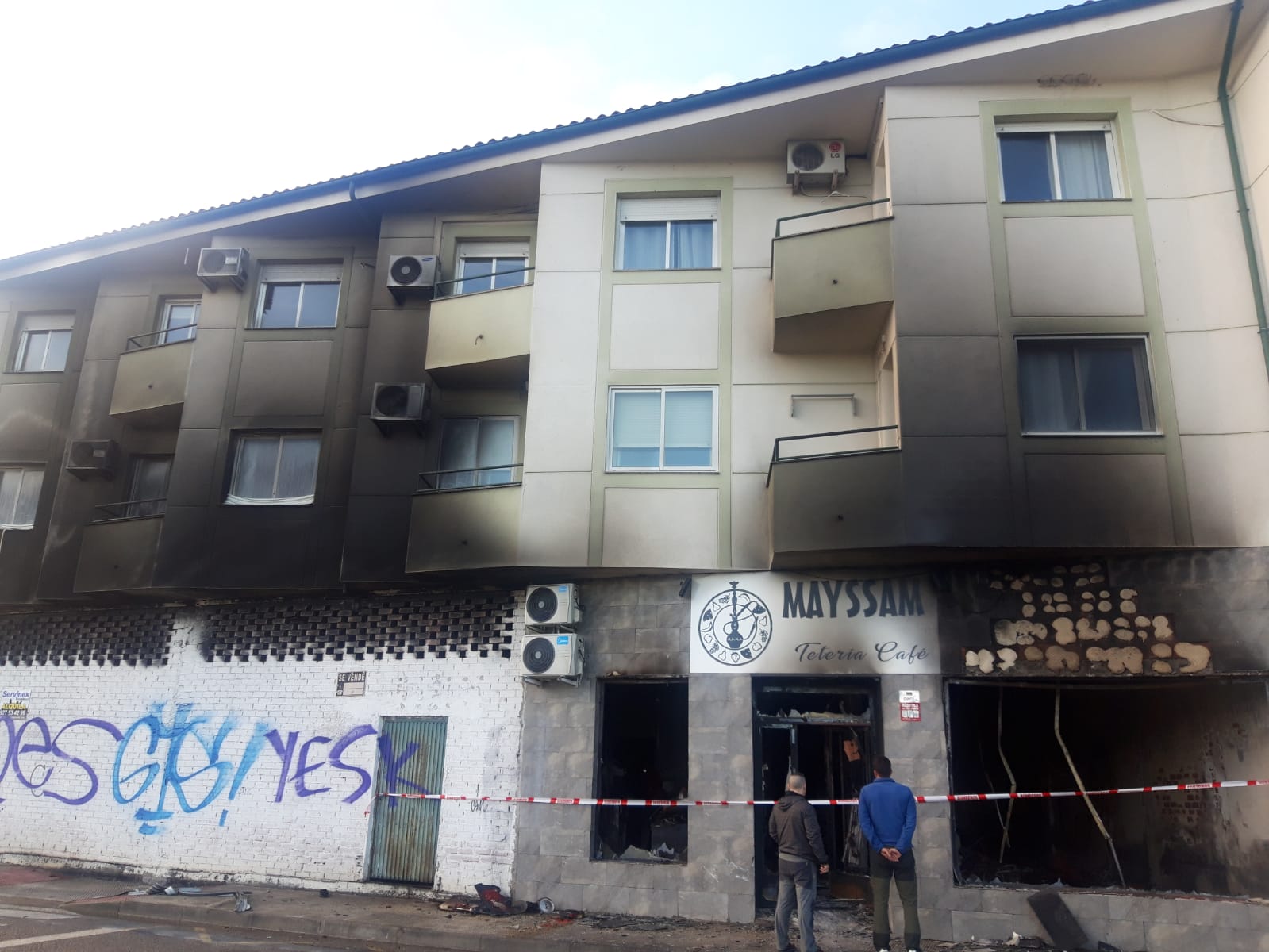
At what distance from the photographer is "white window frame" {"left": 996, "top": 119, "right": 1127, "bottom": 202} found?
10.7 m

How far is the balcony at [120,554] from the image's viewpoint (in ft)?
43.3

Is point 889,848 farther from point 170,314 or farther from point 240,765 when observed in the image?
point 170,314

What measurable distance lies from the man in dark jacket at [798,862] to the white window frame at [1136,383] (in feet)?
15.0

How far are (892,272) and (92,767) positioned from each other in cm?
1279

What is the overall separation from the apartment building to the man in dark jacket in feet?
5.60

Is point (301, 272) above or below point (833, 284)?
above

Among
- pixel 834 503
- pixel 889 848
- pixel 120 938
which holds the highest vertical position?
pixel 834 503

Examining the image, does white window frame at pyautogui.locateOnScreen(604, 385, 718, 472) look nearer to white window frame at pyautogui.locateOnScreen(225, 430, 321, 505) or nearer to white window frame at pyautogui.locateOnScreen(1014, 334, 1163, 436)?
white window frame at pyautogui.locateOnScreen(1014, 334, 1163, 436)

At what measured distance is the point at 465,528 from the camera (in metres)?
11.5

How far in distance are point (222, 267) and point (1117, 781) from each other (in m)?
14.7

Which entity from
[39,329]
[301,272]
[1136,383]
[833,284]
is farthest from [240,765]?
[1136,383]

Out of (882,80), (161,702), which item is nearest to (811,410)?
(882,80)

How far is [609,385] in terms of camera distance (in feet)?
→ 38.2

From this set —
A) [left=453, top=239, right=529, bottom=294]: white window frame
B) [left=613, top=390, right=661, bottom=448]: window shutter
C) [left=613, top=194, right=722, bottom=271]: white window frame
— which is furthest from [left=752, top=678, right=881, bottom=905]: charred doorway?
[left=453, top=239, right=529, bottom=294]: white window frame
